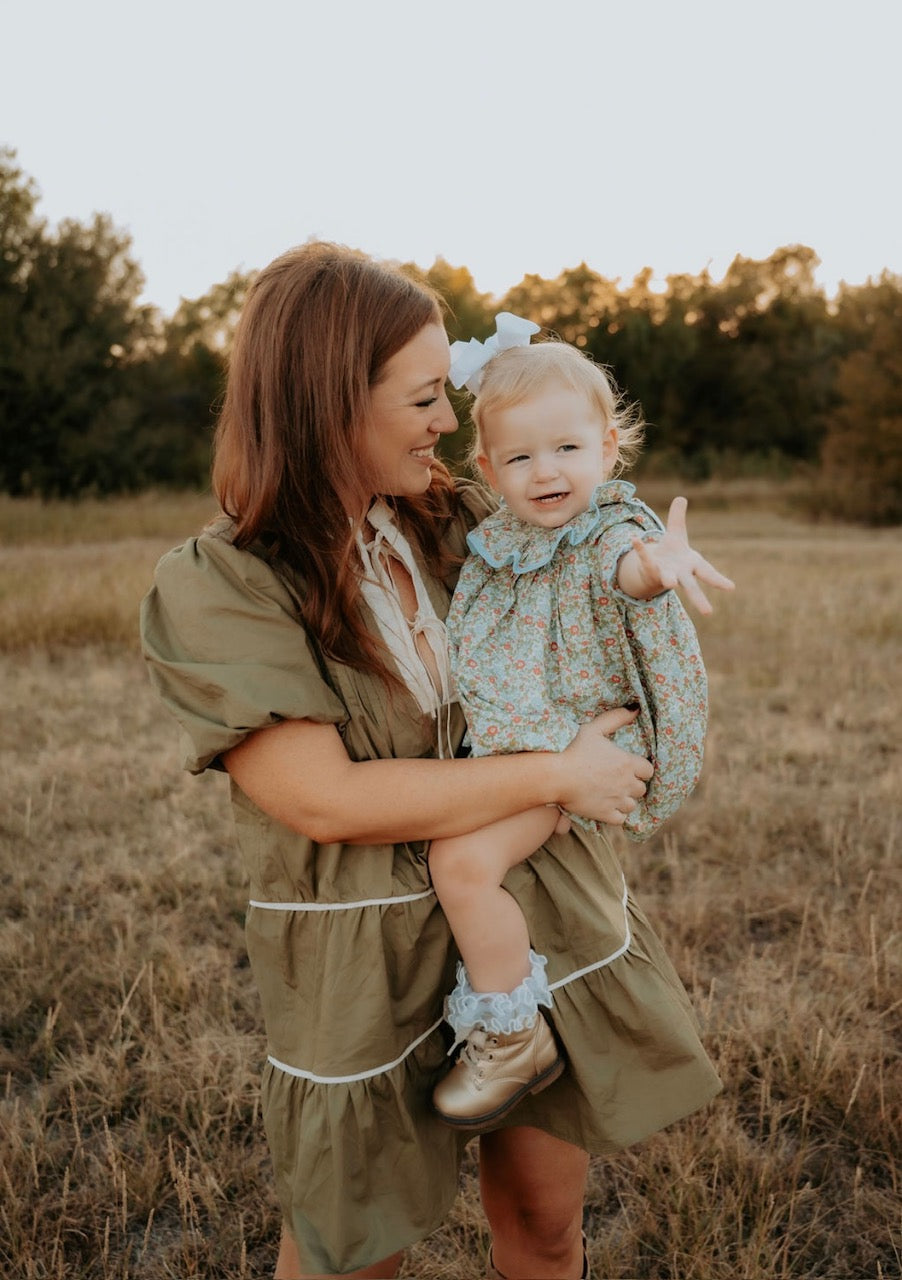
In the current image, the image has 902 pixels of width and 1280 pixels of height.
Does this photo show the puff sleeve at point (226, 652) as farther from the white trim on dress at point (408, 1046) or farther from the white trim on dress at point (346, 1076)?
the white trim on dress at point (346, 1076)

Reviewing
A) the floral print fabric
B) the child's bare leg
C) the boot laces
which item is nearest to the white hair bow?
the floral print fabric

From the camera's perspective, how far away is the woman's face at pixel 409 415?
1.88 metres

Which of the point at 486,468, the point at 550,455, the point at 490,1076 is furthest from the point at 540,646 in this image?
the point at 490,1076

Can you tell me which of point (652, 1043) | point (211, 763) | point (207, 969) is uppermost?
point (211, 763)

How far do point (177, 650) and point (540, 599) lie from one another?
0.67 meters

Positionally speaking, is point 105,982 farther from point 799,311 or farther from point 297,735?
point 799,311

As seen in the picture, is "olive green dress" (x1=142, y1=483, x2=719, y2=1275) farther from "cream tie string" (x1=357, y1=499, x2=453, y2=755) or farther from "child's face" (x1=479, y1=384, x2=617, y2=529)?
"child's face" (x1=479, y1=384, x2=617, y2=529)

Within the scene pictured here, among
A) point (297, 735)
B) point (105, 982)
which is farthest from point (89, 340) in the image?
point (297, 735)

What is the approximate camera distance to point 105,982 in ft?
11.1

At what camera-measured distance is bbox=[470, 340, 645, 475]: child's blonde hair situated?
2115mm

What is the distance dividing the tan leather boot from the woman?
0.27 ft

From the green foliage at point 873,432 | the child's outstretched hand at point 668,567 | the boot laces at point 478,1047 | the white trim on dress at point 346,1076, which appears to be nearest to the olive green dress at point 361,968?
the white trim on dress at point 346,1076

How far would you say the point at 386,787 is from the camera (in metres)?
1.70

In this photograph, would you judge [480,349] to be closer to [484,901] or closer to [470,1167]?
[484,901]
